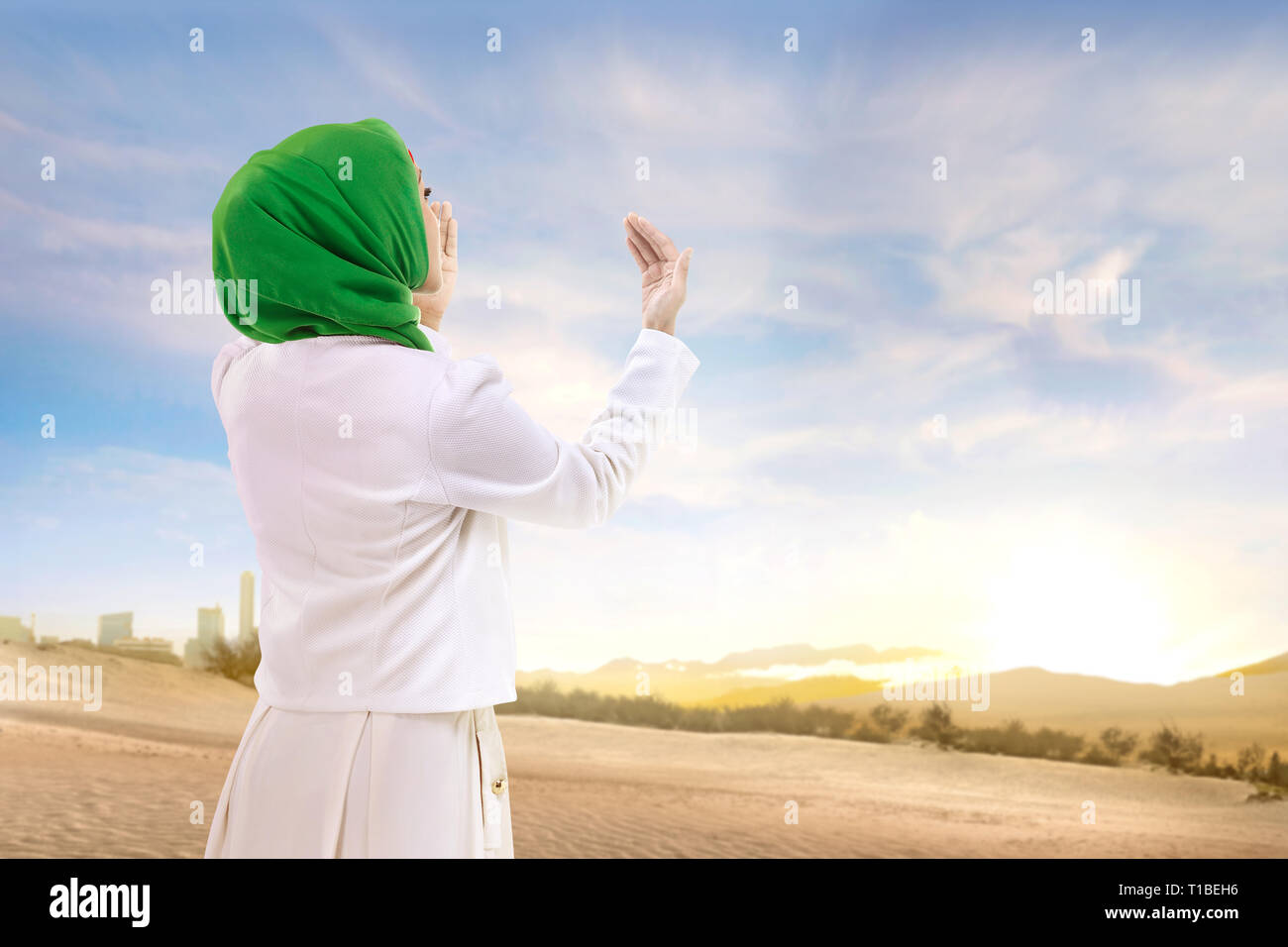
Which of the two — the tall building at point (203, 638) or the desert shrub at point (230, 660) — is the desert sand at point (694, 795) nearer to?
the tall building at point (203, 638)

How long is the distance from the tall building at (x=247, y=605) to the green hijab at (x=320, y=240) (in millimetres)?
10205

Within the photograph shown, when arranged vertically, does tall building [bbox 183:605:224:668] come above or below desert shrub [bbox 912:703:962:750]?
above

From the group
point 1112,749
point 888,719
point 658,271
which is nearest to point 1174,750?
point 1112,749

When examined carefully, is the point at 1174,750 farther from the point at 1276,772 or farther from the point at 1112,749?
the point at 1276,772

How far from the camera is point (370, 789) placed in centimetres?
100

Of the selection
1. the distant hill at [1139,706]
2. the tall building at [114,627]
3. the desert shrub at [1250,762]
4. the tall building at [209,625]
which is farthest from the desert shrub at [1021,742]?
the tall building at [114,627]

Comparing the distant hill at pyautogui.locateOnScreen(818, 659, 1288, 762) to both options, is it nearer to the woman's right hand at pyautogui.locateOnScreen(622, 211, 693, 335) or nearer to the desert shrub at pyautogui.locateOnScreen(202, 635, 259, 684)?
the desert shrub at pyautogui.locateOnScreen(202, 635, 259, 684)

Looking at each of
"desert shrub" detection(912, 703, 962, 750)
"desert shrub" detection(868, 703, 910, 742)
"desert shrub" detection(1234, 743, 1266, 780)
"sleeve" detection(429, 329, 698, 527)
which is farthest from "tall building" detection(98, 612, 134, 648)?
"desert shrub" detection(1234, 743, 1266, 780)

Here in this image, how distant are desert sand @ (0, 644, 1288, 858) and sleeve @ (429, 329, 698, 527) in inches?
178

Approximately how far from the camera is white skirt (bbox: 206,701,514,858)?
100 cm

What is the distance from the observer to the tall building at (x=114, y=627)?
11142 millimetres

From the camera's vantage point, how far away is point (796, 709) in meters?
10.1

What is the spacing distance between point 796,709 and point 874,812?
317cm
